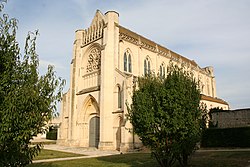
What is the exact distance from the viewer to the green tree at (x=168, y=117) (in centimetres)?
972

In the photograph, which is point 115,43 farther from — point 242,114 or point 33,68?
point 33,68

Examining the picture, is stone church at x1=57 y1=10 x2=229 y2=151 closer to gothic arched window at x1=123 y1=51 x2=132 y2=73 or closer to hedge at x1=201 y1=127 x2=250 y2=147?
gothic arched window at x1=123 y1=51 x2=132 y2=73

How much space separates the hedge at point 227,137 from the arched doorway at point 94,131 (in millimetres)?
12277

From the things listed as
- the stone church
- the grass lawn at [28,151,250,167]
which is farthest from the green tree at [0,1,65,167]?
the stone church

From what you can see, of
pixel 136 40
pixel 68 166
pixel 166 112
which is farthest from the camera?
pixel 136 40

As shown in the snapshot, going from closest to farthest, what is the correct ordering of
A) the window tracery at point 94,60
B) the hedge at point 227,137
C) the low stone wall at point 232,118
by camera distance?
the hedge at point 227,137 < the low stone wall at point 232,118 < the window tracery at point 94,60

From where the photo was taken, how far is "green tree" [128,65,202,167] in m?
9.72

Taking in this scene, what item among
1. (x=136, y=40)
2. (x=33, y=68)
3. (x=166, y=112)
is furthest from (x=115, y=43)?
(x=33, y=68)

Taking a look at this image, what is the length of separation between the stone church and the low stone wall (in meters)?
6.01

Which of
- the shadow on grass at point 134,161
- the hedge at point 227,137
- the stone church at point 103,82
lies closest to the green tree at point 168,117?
the shadow on grass at point 134,161

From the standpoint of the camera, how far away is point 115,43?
90.9ft

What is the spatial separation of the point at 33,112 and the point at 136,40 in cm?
2736

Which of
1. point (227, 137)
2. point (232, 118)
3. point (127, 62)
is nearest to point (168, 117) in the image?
point (227, 137)

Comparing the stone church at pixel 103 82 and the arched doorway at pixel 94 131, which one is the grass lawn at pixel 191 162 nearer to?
the stone church at pixel 103 82
